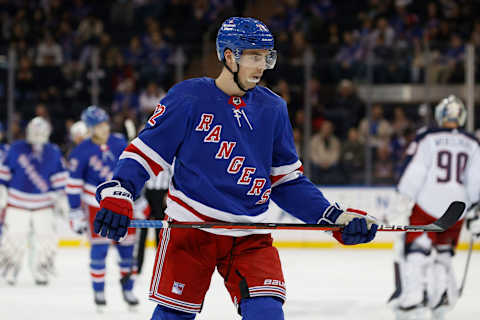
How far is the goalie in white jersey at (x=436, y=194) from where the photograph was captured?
5.16 meters

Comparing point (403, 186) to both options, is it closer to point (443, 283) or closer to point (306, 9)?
point (443, 283)

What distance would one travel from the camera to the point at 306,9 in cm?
1273

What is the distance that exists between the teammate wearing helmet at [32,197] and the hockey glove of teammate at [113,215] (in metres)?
4.83

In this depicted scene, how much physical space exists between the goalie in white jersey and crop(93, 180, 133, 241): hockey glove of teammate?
9.69 feet

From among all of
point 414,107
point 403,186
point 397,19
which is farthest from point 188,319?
point 397,19

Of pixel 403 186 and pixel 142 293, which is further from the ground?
pixel 403 186

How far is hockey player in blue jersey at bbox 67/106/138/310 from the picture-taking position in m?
5.75

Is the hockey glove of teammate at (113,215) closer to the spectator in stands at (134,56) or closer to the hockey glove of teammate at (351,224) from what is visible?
the hockey glove of teammate at (351,224)

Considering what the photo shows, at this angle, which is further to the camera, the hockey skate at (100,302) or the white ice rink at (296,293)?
the hockey skate at (100,302)

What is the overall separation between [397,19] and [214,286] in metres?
6.37

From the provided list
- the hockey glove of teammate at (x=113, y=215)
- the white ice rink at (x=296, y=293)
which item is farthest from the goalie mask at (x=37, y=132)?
the hockey glove of teammate at (x=113, y=215)

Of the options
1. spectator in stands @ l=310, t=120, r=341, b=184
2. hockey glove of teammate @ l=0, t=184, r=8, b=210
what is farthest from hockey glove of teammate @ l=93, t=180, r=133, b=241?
spectator in stands @ l=310, t=120, r=341, b=184

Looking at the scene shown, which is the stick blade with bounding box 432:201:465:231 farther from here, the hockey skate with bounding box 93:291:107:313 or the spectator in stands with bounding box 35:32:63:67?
the spectator in stands with bounding box 35:32:63:67

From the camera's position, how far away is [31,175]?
724 centimetres
